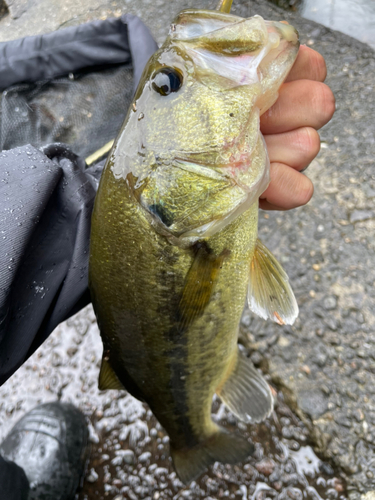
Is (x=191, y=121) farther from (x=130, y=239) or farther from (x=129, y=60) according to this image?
(x=129, y=60)

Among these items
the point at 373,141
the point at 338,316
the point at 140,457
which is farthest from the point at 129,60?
the point at 140,457

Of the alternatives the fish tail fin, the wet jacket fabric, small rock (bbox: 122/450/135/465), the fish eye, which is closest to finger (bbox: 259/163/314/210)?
the fish eye

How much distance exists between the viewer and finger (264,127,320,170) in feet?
4.51

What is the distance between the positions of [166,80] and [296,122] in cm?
55

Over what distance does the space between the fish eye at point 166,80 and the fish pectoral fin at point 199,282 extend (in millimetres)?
526

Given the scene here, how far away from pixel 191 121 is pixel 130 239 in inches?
18.2

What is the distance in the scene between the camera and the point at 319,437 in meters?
2.08

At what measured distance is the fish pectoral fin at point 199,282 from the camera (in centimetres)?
130

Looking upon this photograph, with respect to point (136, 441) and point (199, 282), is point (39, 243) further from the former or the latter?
point (136, 441)

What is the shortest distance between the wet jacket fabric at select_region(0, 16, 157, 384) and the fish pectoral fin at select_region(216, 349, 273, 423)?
0.87m

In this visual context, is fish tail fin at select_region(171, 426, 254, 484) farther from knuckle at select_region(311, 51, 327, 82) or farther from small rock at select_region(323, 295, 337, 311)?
knuckle at select_region(311, 51, 327, 82)

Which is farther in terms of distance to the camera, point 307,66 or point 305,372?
point 305,372

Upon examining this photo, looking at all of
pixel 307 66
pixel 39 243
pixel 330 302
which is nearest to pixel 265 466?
pixel 330 302

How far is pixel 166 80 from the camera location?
1.14 metres
